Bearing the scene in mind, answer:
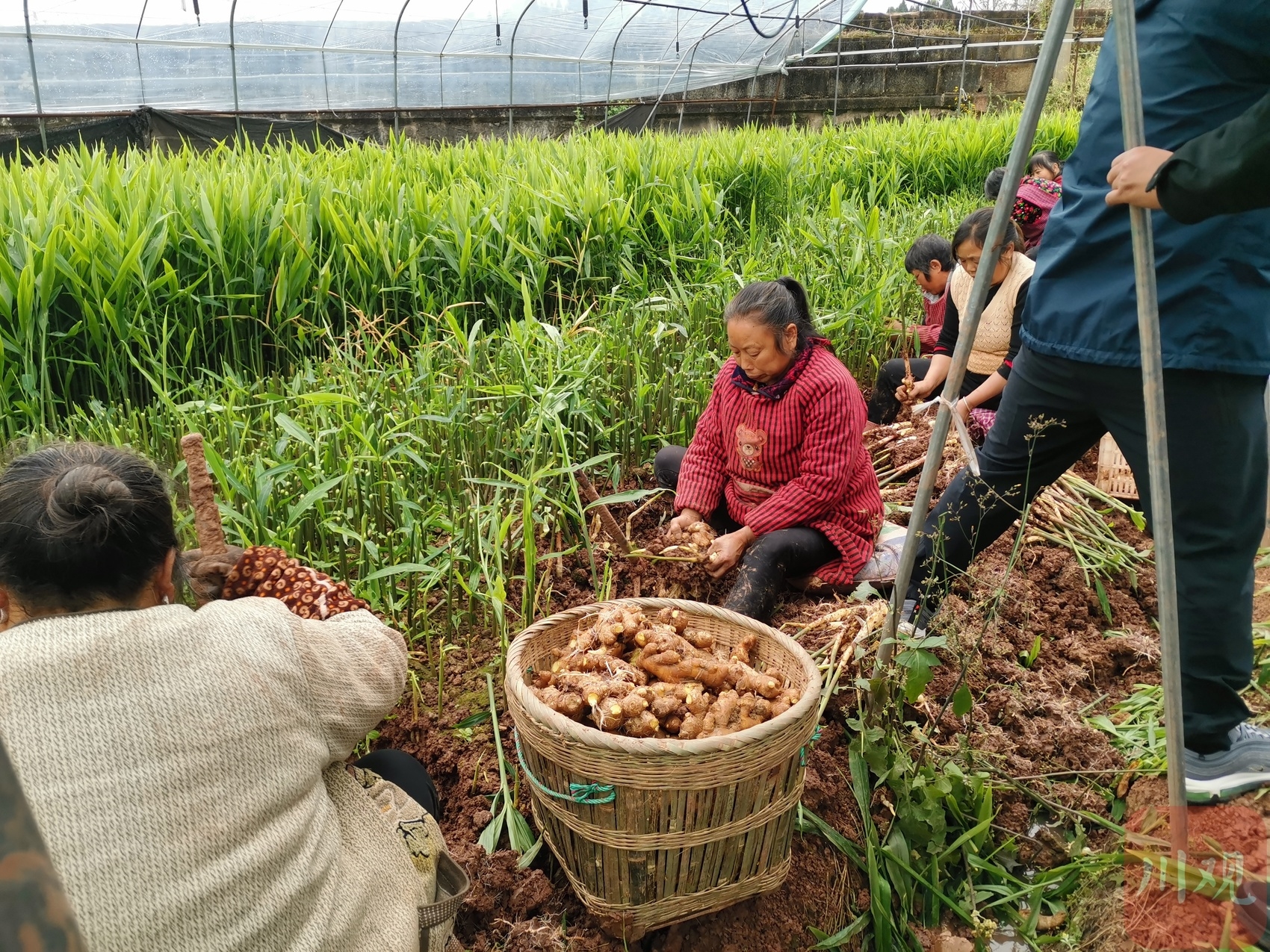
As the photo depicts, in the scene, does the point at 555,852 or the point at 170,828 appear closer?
the point at 170,828

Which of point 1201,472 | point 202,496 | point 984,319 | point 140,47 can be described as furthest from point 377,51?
point 1201,472

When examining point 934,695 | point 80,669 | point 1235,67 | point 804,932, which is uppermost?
point 1235,67

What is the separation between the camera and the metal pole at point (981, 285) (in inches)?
58.6

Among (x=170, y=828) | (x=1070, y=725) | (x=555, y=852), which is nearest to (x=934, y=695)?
(x=1070, y=725)

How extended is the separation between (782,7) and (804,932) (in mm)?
14692

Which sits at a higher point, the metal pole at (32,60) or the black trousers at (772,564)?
the metal pole at (32,60)

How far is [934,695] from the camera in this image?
218cm

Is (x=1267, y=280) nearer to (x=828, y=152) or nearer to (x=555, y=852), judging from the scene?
(x=555, y=852)

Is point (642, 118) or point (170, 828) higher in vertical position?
point (642, 118)

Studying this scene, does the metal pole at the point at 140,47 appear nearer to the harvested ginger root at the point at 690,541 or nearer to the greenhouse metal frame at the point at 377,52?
the greenhouse metal frame at the point at 377,52

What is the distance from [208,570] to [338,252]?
2.32 meters

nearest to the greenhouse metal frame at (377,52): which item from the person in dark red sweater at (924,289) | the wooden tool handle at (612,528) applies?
the person in dark red sweater at (924,289)

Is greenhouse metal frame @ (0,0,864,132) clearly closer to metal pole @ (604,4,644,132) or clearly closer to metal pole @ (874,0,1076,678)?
metal pole @ (604,4,644,132)

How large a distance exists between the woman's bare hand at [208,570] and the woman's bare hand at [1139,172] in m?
1.57
